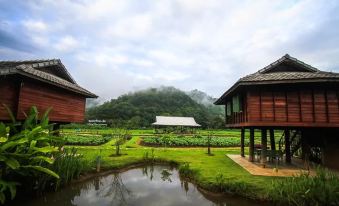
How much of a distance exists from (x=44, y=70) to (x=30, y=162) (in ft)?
25.1

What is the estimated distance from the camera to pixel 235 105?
16.5 metres

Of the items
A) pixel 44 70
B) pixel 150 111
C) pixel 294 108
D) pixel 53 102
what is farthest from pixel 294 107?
pixel 150 111

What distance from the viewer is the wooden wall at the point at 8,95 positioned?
10875 millimetres

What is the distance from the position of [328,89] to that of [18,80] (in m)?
15.2

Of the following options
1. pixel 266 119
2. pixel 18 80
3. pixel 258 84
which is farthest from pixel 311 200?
pixel 18 80

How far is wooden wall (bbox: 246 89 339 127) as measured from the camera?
13.2m

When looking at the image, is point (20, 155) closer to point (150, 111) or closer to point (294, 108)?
point (294, 108)

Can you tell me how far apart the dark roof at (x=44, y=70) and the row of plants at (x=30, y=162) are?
6.03 ft

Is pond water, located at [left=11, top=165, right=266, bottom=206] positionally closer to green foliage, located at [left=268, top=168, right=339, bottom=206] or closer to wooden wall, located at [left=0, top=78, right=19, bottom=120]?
green foliage, located at [left=268, top=168, right=339, bottom=206]

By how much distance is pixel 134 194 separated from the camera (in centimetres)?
1130

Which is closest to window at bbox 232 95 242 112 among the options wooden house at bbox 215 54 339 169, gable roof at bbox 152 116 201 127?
wooden house at bbox 215 54 339 169

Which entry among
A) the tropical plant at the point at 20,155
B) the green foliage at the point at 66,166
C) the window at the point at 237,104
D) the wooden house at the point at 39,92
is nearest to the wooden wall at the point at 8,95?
the wooden house at the point at 39,92

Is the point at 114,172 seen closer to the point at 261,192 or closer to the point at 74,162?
the point at 74,162

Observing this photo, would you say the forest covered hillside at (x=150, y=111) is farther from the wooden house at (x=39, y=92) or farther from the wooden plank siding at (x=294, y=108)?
the wooden plank siding at (x=294, y=108)
